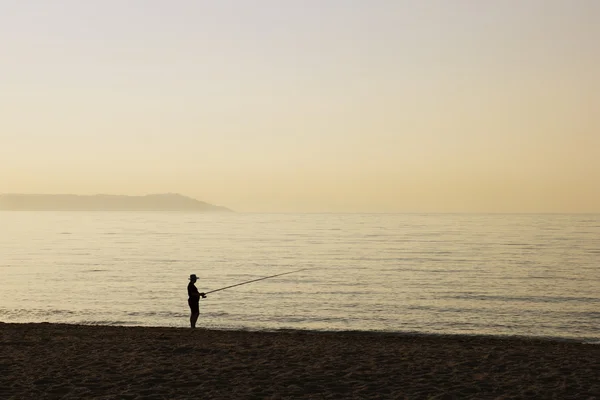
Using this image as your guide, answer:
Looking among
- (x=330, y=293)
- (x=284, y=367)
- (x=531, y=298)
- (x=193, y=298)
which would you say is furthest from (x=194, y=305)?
(x=531, y=298)

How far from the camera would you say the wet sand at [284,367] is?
11625mm

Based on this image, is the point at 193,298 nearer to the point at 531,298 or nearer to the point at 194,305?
the point at 194,305

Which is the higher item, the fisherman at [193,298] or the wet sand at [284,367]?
the fisherman at [193,298]

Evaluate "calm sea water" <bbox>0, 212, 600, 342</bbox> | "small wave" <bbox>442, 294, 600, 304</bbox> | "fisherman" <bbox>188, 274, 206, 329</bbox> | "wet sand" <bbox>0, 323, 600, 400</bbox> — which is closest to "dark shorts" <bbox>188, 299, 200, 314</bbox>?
"fisherman" <bbox>188, 274, 206, 329</bbox>

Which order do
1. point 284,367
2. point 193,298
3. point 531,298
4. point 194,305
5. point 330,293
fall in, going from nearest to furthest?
point 284,367 < point 193,298 < point 194,305 < point 531,298 < point 330,293

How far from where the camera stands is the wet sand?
1162cm

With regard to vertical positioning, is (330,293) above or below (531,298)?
below

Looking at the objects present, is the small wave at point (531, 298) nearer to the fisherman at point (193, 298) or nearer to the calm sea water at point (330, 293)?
the calm sea water at point (330, 293)

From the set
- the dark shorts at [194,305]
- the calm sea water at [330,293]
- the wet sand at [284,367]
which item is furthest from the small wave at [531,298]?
the dark shorts at [194,305]

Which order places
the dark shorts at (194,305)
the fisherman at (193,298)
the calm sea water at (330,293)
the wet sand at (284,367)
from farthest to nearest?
the calm sea water at (330,293) < the dark shorts at (194,305) < the fisherman at (193,298) < the wet sand at (284,367)

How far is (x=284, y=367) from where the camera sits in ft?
45.6

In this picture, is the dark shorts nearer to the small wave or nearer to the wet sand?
the wet sand

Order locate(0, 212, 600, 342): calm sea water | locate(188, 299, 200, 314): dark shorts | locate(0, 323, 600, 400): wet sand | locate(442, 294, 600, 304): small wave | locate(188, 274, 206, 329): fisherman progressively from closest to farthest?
locate(0, 323, 600, 400): wet sand, locate(188, 274, 206, 329): fisherman, locate(188, 299, 200, 314): dark shorts, locate(0, 212, 600, 342): calm sea water, locate(442, 294, 600, 304): small wave

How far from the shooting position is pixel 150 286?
36969mm
